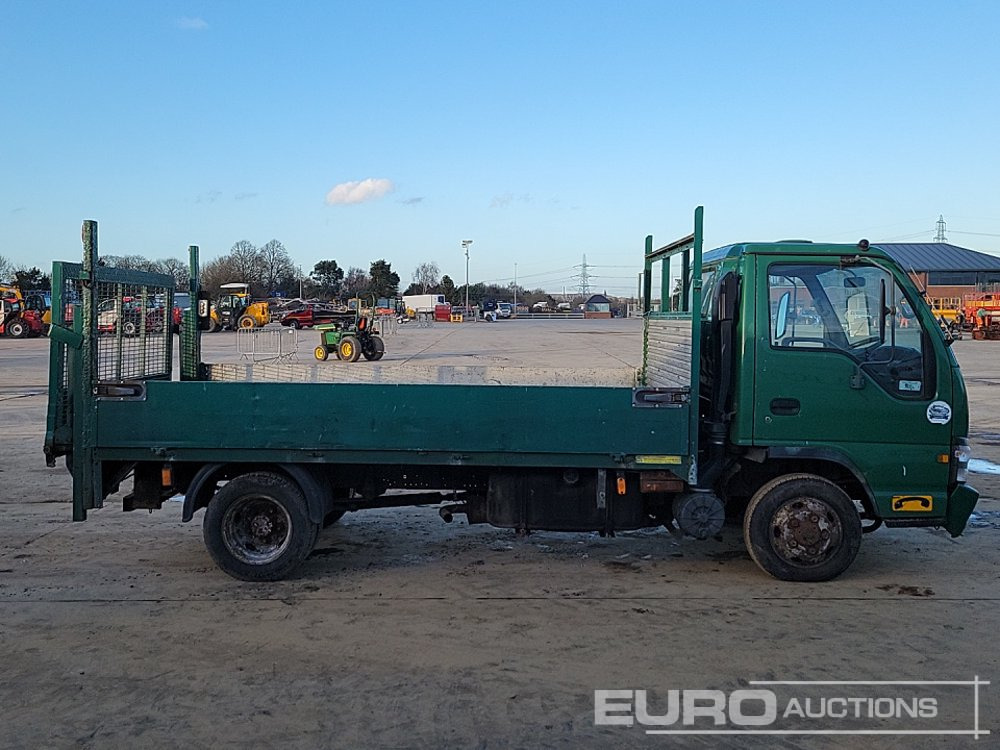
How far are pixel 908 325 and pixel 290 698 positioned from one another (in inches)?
178

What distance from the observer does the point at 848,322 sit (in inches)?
233

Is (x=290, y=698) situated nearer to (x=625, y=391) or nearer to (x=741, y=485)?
(x=625, y=391)

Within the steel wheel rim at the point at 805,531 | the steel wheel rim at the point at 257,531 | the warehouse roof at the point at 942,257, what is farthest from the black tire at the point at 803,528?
the warehouse roof at the point at 942,257

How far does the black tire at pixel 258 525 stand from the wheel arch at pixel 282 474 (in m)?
0.06

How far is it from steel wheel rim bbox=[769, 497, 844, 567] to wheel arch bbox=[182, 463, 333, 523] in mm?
3180

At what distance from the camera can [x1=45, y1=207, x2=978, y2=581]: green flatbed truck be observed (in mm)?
5906

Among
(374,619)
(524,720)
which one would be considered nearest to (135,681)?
(374,619)

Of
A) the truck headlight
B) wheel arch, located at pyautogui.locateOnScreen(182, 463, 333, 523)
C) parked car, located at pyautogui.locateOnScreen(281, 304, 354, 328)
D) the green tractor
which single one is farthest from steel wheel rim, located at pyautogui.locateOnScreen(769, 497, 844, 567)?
parked car, located at pyautogui.locateOnScreen(281, 304, 354, 328)

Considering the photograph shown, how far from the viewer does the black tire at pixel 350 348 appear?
26984 mm

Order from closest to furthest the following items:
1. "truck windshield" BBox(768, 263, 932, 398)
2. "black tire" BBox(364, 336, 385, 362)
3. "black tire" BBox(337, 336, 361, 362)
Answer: "truck windshield" BBox(768, 263, 932, 398) → "black tire" BBox(337, 336, 361, 362) → "black tire" BBox(364, 336, 385, 362)

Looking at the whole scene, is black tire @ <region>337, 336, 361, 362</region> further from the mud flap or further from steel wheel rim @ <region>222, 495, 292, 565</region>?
the mud flap

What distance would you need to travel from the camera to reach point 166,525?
7.84 meters

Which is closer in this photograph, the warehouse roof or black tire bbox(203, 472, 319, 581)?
black tire bbox(203, 472, 319, 581)

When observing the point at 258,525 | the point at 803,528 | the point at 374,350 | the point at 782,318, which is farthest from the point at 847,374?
the point at 374,350
